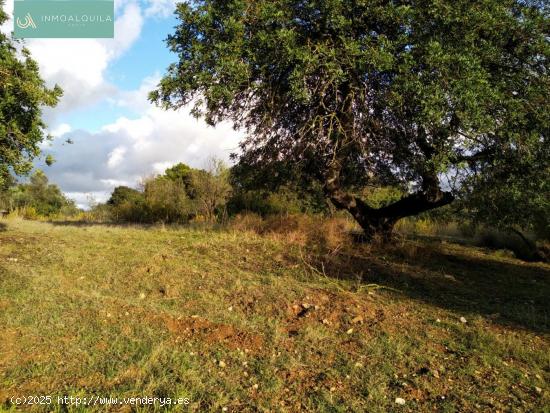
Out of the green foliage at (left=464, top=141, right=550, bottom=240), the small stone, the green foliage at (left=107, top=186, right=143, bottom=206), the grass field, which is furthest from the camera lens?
the green foliage at (left=107, top=186, right=143, bottom=206)

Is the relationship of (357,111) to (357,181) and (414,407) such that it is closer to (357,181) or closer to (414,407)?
(357,181)

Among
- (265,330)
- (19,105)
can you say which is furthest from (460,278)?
A: (19,105)

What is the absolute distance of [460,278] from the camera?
8.72 m

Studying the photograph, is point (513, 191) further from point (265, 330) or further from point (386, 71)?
point (265, 330)

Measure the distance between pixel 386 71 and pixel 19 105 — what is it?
7.03 meters

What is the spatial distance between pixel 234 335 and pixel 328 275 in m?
3.04

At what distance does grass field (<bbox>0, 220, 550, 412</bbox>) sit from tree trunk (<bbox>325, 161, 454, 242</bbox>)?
1.76 metres

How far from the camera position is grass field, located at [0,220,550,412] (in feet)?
13.1

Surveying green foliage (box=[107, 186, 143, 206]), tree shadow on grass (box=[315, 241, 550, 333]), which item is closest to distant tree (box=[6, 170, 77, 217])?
green foliage (box=[107, 186, 143, 206])

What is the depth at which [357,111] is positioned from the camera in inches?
365

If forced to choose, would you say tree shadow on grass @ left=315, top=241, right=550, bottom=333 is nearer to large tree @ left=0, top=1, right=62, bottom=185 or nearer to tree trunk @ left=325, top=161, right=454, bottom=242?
tree trunk @ left=325, top=161, right=454, bottom=242

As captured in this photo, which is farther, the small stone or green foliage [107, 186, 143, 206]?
green foliage [107, 186, 143, 206]

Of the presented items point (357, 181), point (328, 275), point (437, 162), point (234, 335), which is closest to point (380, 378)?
point (234, 335)

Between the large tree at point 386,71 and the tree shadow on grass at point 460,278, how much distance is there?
1.75 metres
